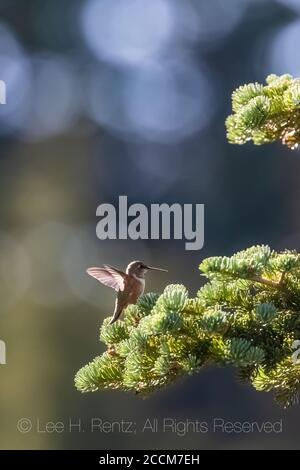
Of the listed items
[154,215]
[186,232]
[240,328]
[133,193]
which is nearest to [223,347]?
[240,328]

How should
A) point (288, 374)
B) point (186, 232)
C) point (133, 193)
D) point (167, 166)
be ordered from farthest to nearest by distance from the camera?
1. point (167, 166)
2. point (133, 193)
3. point (186, 232)
4. point (288, 374)

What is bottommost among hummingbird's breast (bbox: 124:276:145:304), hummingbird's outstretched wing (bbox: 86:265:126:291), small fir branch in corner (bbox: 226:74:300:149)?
hummingbird's breast (bbox: 124:276:145:304)

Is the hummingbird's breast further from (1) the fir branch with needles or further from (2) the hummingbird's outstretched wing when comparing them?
(1) the fir branch with needles

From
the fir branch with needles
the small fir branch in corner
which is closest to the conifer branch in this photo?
the fir branch with needles

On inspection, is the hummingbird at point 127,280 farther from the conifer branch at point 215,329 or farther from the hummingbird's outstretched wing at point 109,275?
the conifer branch at point 215,329

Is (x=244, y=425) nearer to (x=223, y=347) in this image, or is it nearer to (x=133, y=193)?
(x=133, y=193)

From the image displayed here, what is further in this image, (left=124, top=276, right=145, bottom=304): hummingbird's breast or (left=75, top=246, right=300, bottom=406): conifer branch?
(left=124, top=276, right=145, bottom=304): hummingbird's breast

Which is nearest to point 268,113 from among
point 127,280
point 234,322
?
point 234,322

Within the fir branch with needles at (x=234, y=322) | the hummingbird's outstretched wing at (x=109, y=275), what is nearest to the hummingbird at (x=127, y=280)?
the hummingbird's outstretched wing at (x=109, y=275)

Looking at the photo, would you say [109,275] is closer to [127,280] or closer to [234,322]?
[127,280]
